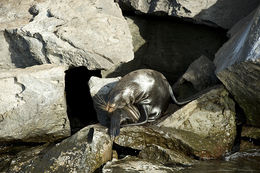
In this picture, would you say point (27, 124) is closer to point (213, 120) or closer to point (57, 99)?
point (57, 99)

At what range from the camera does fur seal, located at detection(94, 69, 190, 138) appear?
5719mm

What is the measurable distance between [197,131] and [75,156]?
1.67m

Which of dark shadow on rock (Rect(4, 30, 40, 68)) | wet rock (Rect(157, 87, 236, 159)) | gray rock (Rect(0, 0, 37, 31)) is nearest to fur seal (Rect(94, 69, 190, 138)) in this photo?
wet rock (Rect(157, 87, 236, 159))

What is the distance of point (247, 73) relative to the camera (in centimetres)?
467

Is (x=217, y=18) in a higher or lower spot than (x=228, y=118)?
higher

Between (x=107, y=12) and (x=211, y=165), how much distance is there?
3421mm

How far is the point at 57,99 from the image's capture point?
555 centimetres

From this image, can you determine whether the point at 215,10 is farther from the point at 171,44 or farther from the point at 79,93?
the point at 79,93

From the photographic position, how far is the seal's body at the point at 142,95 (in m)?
5.75

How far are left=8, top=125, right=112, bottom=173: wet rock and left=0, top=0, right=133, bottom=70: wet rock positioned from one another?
1.47 meters

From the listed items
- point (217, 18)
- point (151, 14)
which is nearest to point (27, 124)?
point (151, 14)

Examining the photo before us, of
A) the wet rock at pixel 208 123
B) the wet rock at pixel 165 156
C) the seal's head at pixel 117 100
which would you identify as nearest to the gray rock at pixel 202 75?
the wet rock at pixel 208 123

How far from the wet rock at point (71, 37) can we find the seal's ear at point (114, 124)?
94cm

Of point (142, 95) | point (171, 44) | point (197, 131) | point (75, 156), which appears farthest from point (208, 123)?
point (171, 44)
